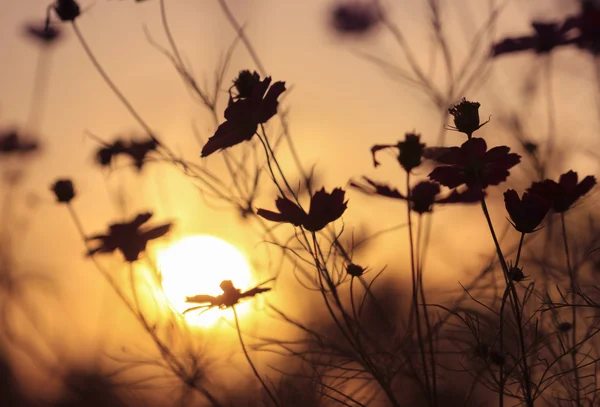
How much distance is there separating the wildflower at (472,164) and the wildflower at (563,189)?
1.2 inches

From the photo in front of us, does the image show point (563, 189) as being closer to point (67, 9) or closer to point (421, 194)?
point (421, 194)

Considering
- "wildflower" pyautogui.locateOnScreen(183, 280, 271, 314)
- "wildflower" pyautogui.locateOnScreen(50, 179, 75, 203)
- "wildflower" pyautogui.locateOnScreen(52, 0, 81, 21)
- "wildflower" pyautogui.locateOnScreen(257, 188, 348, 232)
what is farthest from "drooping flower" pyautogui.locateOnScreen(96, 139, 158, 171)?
"wildflower" pyautogui.locateOnScreen(257, 188, 348, 232)

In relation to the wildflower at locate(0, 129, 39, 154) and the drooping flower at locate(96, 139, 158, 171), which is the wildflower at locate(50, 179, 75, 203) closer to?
the drooping flower at locate(96, 139, 158, 171)

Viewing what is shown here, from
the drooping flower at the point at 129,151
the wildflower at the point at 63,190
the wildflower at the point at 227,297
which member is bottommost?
the wildflower at the point at 227,297

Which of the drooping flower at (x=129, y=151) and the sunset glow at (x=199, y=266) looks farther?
the drooping flower at (x=129, y=151)

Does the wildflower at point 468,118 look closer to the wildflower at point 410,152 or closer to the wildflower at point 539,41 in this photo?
the wildflower at point 410,152

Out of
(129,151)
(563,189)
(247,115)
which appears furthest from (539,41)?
(129,151)

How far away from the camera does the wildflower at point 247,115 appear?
553mm

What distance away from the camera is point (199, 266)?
3.22 feet

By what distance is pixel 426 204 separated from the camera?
555mm

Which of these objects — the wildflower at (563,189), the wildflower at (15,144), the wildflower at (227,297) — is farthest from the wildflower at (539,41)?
the wildflower at (15,144)

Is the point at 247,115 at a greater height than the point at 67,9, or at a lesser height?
Answer: lesser

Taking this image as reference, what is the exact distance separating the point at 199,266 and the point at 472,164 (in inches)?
23.4

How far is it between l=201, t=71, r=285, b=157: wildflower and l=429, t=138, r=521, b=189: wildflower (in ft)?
0.53
